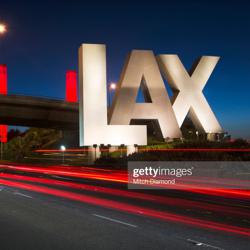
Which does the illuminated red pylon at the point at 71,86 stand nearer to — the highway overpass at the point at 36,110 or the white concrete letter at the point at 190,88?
the highway overpass at the point at 36,110

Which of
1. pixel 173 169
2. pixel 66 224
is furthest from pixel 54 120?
pixel 66 224

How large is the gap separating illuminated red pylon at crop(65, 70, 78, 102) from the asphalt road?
263 feet

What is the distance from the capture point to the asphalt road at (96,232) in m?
8.91

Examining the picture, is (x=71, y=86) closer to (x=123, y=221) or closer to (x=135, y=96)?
(x=135, y=96)

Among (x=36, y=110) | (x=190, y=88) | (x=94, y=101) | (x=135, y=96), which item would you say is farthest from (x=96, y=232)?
(x=36, y=110)

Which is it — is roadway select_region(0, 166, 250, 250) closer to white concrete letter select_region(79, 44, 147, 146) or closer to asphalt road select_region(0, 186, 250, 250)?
asphalt road select_region(0, 186, 250, 250)

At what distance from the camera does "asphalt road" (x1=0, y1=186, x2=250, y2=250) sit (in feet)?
29.2

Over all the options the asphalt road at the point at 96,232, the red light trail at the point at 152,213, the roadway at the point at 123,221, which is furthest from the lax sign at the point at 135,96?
the asphalt road at the point at 96,232

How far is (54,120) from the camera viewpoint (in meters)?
69.9

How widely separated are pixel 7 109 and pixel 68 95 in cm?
2954

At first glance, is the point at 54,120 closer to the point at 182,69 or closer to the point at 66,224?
the point at 182,69

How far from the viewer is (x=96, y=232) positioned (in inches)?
408

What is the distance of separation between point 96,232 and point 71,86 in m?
85.1

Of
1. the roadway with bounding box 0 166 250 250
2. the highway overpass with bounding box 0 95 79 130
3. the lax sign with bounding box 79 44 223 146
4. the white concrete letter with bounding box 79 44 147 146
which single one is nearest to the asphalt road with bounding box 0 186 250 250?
the roadway with bounding box 0 166 250 250
